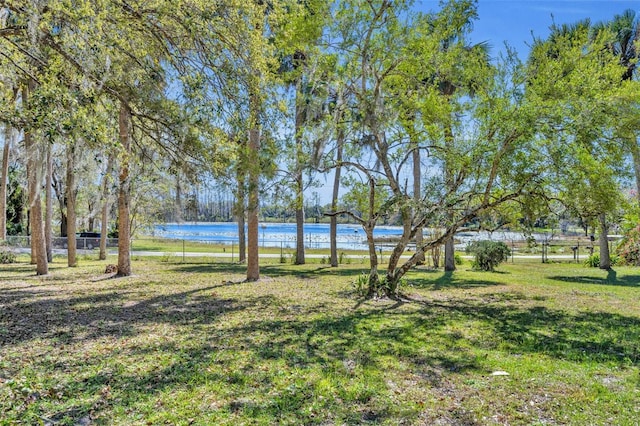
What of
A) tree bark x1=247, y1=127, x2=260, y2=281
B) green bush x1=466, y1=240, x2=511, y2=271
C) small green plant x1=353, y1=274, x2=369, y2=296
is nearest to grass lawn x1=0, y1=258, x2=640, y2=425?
small green plant x1=353, y1=274, x2=369, y2=296

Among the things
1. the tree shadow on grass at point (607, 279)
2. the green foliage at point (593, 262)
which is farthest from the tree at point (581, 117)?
the green foliage at point (593, 262)

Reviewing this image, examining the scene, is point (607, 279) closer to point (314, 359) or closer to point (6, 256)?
point (314, 359)

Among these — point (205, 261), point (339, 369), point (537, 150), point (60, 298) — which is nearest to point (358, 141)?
point (537, 150)

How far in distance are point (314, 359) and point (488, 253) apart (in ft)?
42.6

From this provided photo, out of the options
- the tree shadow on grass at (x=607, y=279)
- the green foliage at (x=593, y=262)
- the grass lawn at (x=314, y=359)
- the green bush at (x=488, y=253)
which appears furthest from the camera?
the green foliage at (x=593, y=262)

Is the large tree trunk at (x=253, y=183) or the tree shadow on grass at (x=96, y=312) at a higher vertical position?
the large tree trunk at (x=253, y=183)

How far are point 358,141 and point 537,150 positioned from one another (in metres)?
3.53

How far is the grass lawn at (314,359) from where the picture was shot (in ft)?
11.7

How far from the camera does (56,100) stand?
4891mm

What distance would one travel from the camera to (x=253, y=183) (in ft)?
31.1

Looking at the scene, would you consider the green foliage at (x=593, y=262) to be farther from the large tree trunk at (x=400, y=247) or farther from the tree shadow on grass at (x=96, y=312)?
the tree shadow on grass at (x=96, y=312)

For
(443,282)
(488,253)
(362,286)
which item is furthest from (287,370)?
(488,253)

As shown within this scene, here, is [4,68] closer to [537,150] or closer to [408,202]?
[408,202]

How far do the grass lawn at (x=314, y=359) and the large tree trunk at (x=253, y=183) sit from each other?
7.19 feet
